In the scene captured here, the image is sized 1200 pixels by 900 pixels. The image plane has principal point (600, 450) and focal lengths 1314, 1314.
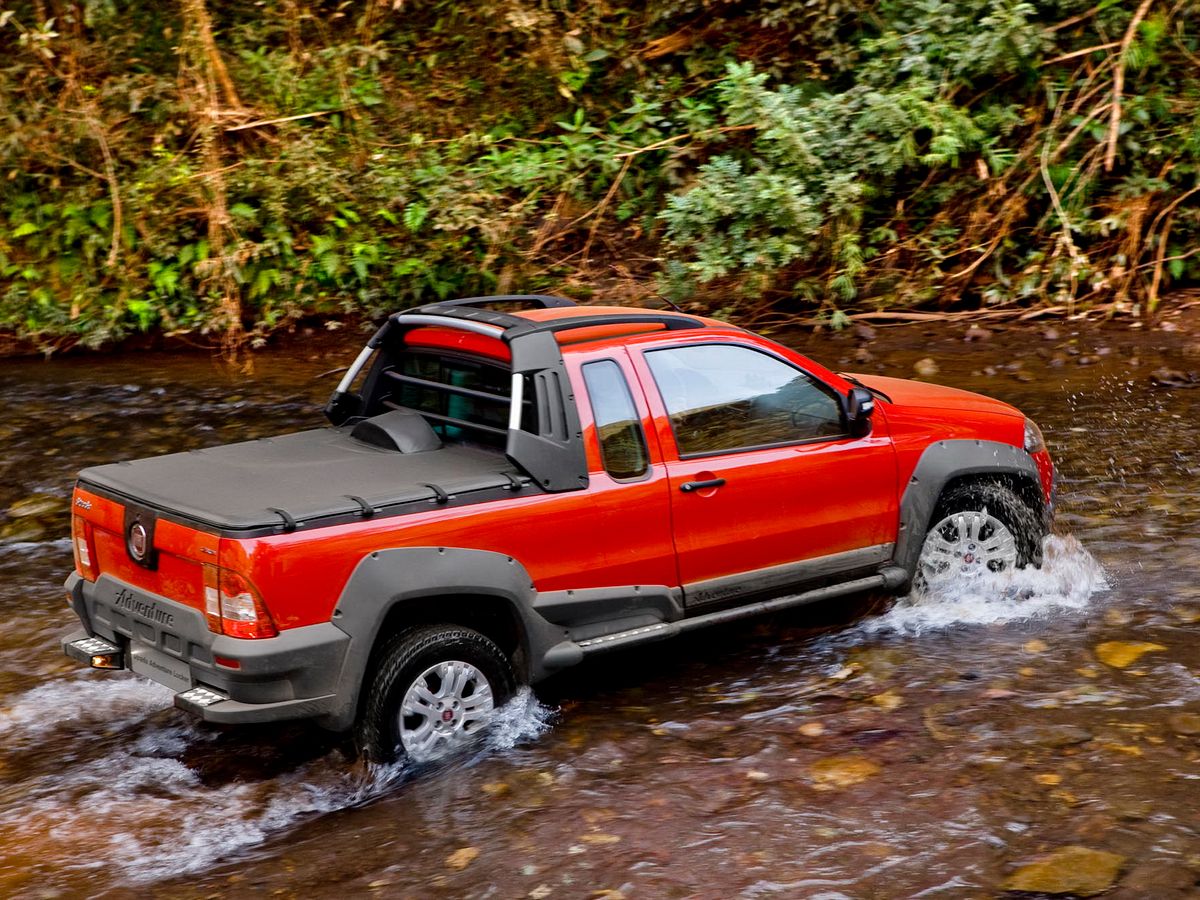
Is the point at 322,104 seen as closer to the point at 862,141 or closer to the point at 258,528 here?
the point at 862,141

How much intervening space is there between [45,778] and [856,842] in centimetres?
327

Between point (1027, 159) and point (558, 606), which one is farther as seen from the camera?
point (1027, 159)

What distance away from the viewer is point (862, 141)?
1233cm

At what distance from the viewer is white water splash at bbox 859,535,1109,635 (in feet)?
21.6

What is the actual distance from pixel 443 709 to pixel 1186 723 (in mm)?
2997

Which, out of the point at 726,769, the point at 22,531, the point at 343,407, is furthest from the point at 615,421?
the point at 22,531

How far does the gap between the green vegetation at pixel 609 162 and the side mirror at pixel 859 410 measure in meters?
5.78

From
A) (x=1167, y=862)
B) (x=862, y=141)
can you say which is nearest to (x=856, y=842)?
(x=1167, y=862)

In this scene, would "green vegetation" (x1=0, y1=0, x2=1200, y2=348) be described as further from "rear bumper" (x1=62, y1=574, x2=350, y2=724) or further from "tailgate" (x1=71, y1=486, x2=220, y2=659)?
"rear bumper" (x1=62, y1=574, x2=350, y2=724)

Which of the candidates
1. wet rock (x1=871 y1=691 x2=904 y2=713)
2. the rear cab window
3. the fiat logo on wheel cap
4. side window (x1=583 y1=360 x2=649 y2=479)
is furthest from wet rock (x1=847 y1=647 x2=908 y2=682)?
the fiat logo on wheel cap

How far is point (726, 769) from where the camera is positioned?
518 cm

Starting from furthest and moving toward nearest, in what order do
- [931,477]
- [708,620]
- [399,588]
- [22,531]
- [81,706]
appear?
1. [22,531]
2. [931,477]
3. [81,706]
4. [708,620]
5. [399,588]

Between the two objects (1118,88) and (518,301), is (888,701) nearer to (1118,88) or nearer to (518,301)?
(518,301)

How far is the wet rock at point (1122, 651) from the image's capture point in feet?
19.7
